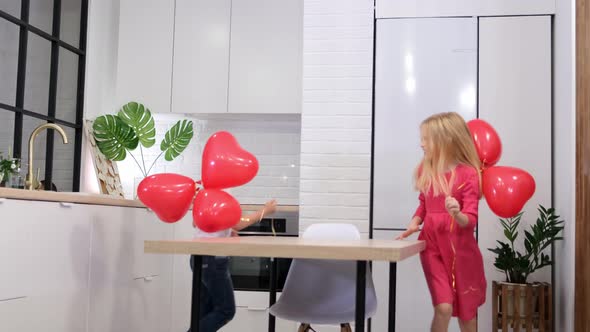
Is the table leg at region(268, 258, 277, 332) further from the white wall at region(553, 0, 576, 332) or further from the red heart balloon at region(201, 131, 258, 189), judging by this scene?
the white wall at region(553, 0, 576, 332)

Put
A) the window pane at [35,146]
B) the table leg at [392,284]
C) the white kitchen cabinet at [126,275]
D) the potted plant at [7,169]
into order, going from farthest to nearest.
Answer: the window pane at [35,146]
the potted plant at [7,169]
the white kitchen cabinet at [126,275]
the table leg at [392,284]

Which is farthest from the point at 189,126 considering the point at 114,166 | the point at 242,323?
the point at 242,323

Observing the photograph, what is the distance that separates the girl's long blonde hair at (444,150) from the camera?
300 centimetres

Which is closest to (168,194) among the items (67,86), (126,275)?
(126,275)

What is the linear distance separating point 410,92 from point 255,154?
5.27 feet

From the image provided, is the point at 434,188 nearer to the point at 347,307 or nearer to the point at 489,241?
the point at 347,307

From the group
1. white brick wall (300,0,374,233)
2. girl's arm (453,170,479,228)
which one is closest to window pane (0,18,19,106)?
white brick wall (300,0,374,233)

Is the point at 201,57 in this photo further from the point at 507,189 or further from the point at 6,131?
the point at 507,189

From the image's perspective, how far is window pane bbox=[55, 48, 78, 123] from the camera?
490 cm

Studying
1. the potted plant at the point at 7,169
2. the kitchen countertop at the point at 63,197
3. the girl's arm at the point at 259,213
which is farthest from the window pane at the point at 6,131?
the girl's arm at the point at 259,213

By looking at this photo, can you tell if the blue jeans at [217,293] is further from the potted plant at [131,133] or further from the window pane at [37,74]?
the window pane at [37,74]

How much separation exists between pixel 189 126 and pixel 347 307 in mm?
2410

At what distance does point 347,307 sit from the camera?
286 cm

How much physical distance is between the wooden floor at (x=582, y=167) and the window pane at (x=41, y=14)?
332 centimetres
